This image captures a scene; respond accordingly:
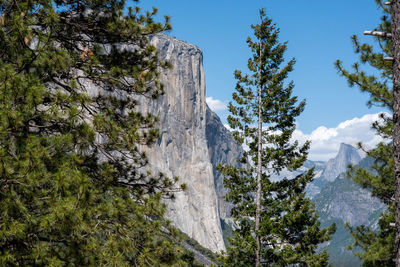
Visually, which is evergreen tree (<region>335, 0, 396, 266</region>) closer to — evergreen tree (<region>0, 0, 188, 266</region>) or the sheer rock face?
evergreen tree (<region>0, 0, 188, 266</region>)

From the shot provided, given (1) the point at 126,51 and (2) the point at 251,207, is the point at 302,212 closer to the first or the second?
(2) the point at 251,207

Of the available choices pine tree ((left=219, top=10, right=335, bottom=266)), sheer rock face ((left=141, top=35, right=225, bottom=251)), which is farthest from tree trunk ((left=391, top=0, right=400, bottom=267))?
sheer rock face ((left=141, top=35, right=225, bottom=251))

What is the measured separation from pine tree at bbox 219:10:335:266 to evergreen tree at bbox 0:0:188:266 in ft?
25.2

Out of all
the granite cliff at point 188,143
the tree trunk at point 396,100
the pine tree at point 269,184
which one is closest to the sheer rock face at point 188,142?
the granite cliff at point 188,143

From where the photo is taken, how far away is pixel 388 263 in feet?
34.9

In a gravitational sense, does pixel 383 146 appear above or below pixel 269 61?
below

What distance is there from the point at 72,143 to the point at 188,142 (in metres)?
156

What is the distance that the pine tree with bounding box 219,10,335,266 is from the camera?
1463cm

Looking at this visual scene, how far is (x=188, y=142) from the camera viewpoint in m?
162

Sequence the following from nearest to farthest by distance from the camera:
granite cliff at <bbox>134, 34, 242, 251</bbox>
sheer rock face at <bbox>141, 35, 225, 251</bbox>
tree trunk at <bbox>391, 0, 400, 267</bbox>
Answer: tree trunk at <bbox>391, 0, 400, 267</bbox> < sheer rock face at <bbox>141, 35, 225, 251</bbox> < granite cliff at <bbox>134, 34, 242, 251</bbox>

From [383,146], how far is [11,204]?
11118 millimetres

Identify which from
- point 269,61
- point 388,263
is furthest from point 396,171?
point 269,61

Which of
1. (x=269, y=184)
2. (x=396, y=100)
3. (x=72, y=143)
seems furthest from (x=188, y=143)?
(x=396, y=100)

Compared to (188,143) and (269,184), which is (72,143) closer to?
(269,184)
